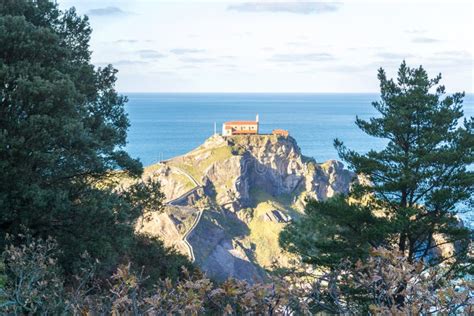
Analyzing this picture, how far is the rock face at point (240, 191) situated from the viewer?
6812 cm

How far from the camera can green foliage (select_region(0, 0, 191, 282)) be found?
10.4m

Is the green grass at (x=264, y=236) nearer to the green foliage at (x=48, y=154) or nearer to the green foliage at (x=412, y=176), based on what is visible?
the green foliage at (x=412, y=176)

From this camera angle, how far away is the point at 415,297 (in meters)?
4.13

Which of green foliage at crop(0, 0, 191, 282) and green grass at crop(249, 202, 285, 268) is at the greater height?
green foliage at crop(0, 0, 191, 282)

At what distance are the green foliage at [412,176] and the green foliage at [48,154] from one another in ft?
21.6

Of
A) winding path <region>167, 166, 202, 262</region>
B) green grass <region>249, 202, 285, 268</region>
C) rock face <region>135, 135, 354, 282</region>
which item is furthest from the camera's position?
green grass <region>249, 202, 285, 268</region>

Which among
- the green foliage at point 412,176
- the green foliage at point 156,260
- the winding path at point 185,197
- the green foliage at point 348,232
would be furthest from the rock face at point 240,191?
the green foliage at point 412,176

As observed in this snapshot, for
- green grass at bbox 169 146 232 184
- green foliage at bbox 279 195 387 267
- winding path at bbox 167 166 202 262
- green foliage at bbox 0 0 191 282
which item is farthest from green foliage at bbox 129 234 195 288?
green grass at bbox 169 146 232 184

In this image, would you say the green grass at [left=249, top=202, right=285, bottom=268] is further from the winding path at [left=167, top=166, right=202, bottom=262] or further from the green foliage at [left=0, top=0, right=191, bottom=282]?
the green foliage at [left=0, top=0, right=191, bottom=282]

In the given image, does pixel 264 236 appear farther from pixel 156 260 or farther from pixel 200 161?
pixel 156 260

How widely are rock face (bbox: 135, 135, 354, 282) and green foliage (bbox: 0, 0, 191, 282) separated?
51.0m

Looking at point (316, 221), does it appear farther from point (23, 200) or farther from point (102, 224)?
point (23, 200)

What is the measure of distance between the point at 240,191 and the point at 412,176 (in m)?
72.5

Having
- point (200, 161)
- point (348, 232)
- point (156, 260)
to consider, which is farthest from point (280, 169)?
point (156, 260)
